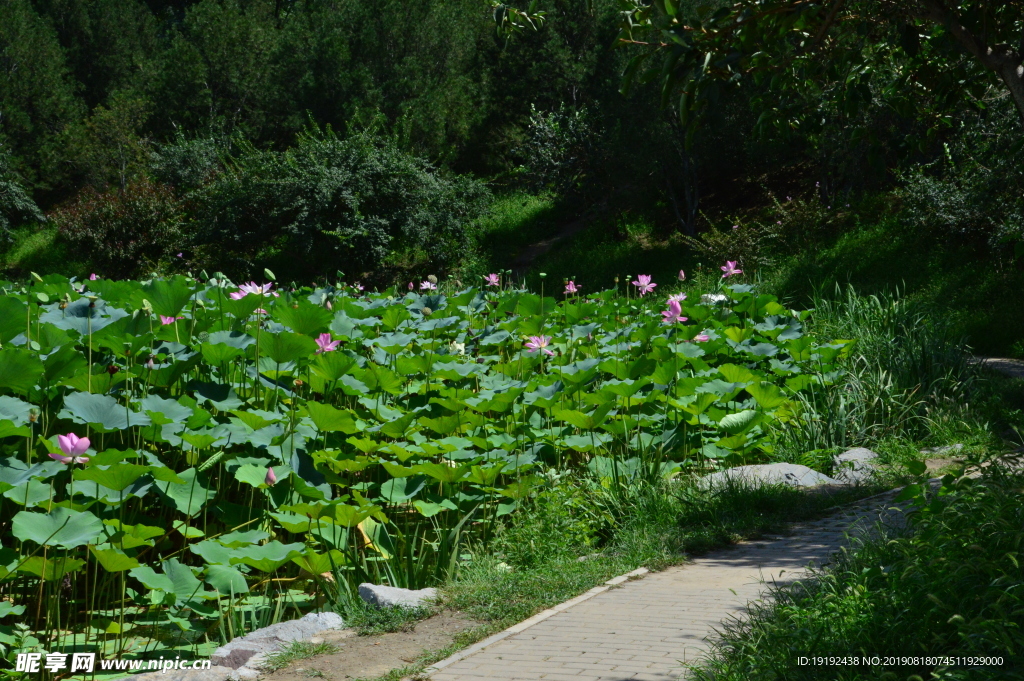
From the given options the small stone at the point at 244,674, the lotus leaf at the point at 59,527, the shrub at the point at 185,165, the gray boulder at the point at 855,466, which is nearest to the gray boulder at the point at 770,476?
the gray boulder at the point at 855,466

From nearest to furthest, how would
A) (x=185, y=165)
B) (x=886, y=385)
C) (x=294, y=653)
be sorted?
(x=294, y=653) → (x=886, y=385) → (x=185, y=165)

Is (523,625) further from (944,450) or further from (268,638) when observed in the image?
(944,450)

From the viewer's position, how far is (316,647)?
390cm

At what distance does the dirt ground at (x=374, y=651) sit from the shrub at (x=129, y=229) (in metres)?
23.8

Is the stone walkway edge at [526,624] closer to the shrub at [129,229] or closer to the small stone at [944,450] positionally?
the small stone at [944,450]

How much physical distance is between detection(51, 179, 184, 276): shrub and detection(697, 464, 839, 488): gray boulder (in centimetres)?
2242

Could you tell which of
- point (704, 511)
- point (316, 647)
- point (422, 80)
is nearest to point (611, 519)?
point (704, 511)

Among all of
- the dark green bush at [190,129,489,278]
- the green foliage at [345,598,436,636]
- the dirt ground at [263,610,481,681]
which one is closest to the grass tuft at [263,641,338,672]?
the dirt ground at [263,610,481,681]

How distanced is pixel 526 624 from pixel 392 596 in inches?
27.5

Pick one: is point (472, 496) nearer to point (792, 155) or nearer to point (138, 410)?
point (138, 410)

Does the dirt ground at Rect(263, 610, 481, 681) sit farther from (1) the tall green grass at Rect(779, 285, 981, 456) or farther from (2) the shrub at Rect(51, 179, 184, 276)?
(2) the shrub at Rect(51, 179, 184, 276)

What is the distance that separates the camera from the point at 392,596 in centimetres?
439

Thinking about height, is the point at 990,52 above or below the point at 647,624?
above

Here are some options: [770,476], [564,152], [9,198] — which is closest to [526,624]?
[770,476]
